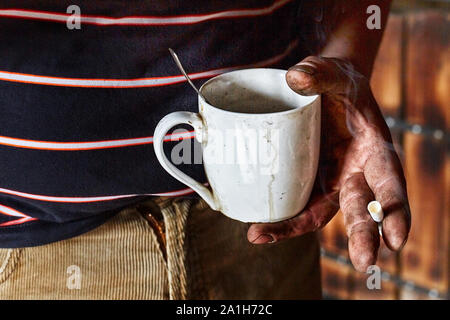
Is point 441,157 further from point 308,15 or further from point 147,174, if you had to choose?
point 147,174

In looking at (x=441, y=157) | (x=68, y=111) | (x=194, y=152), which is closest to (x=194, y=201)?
(x=194, y=152)

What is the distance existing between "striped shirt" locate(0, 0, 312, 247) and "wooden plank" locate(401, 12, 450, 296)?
2.55ft

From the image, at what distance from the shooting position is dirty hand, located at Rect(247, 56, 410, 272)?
0.55 meters

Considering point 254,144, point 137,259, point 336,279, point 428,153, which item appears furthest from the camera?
point 336,279

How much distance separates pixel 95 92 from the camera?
2.03ft

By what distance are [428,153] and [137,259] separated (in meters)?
0.92

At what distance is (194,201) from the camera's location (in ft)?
2.28

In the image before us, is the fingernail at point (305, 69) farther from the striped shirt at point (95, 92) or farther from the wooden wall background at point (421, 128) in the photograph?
the wooden wall background at point (421, 128)

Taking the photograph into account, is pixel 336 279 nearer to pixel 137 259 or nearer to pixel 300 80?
pixel 137 259

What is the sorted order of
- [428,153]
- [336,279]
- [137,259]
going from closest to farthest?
[137,259], [428,153], [336,279]

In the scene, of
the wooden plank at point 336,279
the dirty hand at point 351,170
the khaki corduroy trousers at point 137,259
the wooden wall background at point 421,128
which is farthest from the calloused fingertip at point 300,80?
the wooden plank at point 336,279

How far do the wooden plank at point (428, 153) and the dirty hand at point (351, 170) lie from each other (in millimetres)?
738

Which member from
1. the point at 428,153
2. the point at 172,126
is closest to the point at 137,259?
the point at 172,126
